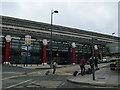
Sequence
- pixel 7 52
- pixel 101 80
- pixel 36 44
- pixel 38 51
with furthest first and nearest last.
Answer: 1. pixel 38 51
2. pixel 36 44
3. pixel 7 52
4. pixel 101 80

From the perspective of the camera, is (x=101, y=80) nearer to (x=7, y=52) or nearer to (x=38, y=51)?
(x=7, y=52)

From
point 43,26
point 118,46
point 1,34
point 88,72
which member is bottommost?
point 88,72

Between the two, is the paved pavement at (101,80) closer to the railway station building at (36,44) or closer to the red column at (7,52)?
the railway station building at (36,44)

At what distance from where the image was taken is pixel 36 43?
1770 inches

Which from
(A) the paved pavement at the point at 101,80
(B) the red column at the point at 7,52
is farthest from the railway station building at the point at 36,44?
(A) the paved pavement at the point at 101,80

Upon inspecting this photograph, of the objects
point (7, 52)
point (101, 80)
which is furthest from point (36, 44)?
point (101, 80)

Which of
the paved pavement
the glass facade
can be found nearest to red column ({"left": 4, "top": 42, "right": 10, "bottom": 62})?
the glass facade

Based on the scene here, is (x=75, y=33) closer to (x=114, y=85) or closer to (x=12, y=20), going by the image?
(x=12, y=20)

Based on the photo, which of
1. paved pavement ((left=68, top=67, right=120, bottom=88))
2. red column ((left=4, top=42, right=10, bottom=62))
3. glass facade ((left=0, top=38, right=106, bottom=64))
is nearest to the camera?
paved pavement ((left=68, top=67, right=120, bottom=88))

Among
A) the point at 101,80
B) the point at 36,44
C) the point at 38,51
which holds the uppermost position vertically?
the point at 36,44

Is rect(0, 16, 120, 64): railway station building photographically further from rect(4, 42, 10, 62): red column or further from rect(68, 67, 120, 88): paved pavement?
rect(68, 67, 120, 88): paved pavement

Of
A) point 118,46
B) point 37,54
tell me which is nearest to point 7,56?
point 37,54

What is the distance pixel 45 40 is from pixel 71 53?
401 inches

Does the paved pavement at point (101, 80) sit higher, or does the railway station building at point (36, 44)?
the railway station building at point (36, 44)
